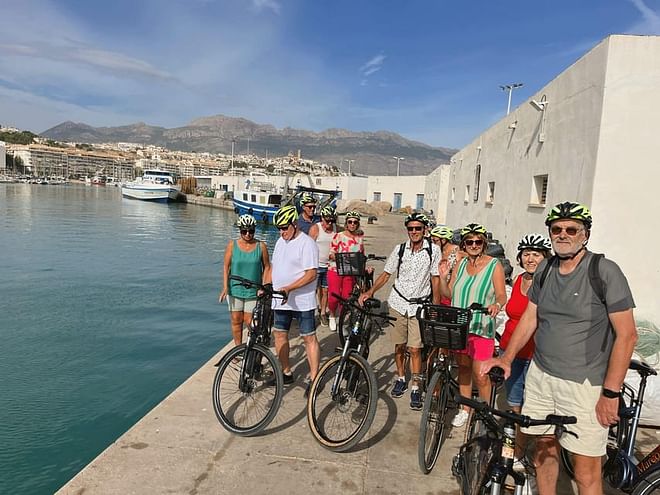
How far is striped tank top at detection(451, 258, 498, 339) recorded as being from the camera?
11.5 ft

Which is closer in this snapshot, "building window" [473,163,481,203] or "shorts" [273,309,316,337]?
"shorts" [273,309,316,337]

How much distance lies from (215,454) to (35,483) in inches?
82.6

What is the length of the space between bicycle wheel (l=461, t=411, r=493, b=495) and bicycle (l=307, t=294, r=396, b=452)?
816 millimetres

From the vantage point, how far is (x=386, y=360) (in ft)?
18.1

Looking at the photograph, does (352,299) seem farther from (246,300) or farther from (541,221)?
(541,221)

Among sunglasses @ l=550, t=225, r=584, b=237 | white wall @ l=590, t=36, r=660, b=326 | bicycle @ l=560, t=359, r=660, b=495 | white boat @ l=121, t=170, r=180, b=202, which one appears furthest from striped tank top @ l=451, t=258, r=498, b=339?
white boat @ l=121, t=170, r=180, b=202

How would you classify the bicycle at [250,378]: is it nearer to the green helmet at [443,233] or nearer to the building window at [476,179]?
the green helmet at [443,233]

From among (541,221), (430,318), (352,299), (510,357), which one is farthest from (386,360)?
(541,221)

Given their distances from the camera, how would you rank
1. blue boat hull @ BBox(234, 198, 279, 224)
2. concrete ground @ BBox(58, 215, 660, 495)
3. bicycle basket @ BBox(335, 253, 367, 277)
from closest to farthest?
concrete ground @ BBox(58, 215, 660, 495)
bicycle basket @ BBox(335, 253, 367, 277)
blue boat hull @ BBox(234, 198, 279, 224)

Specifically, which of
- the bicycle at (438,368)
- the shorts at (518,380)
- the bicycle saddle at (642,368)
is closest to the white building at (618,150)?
the bicycle saddle at (642,368)

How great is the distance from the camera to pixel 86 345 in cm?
785

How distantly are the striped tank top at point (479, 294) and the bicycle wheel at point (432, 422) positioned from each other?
0.51 meters

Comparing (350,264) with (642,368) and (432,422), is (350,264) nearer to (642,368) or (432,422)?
(432,422)

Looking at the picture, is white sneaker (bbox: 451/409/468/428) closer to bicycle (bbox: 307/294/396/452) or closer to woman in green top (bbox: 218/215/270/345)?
bicycle (bbox: 307/294/396/452)
